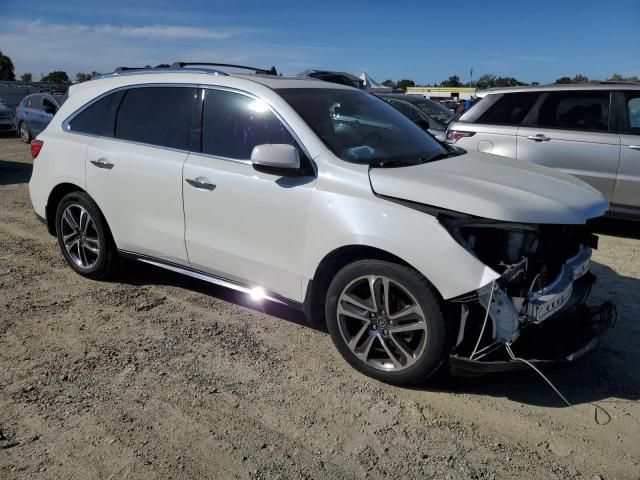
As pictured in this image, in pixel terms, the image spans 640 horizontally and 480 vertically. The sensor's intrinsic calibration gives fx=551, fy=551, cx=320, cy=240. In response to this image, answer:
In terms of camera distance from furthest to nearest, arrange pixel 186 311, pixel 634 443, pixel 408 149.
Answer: pixel 186 311 < pixel 408 149 < pixel 634 443

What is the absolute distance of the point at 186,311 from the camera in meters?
4.32

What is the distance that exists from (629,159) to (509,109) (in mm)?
1555

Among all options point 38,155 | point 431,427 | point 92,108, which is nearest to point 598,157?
point 431,427

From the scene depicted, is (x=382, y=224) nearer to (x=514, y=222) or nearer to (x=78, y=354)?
(x=514, y=222)

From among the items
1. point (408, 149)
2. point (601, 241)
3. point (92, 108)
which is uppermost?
point (92, 108)

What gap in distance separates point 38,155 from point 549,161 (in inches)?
219

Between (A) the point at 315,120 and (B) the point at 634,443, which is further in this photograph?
(A) the point at 315,120

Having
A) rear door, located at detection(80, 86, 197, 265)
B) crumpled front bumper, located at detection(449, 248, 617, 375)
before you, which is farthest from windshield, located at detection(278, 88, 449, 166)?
crumpled front bumper, located at detection(449, 248, 617, 375)

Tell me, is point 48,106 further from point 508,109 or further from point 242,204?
point 242,204

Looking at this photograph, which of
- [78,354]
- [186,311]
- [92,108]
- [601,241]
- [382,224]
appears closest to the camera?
[382,224]

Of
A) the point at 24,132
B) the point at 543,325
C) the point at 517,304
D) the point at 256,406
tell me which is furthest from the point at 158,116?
the point at 24,132

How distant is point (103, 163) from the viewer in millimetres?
4465

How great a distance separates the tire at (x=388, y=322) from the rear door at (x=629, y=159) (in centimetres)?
435

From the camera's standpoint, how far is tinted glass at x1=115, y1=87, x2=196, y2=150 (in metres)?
4.11
